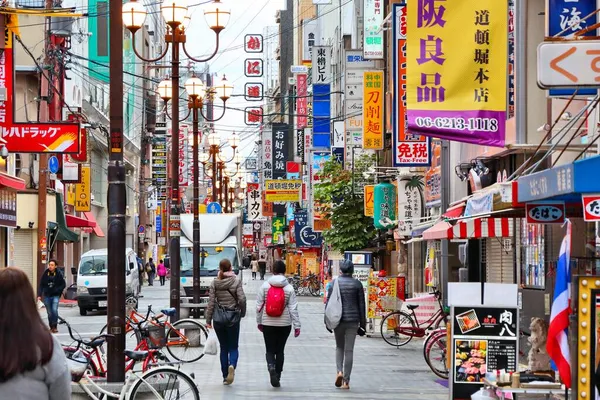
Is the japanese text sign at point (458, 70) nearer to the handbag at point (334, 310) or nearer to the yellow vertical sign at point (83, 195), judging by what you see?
the handbag at point (334, 310)

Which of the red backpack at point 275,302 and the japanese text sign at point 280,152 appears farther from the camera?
the japanese text sign at point 280,152

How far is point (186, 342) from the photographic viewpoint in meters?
21.5

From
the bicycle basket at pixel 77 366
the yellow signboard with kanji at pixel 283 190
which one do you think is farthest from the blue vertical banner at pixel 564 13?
the yellow signboard with kanji at pixel 283 190

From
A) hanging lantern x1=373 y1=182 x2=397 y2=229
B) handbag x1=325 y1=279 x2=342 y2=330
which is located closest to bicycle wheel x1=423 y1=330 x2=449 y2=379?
handbag x1=325 y1=279 x2=342 y2=330

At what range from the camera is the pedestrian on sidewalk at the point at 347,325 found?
706 inches

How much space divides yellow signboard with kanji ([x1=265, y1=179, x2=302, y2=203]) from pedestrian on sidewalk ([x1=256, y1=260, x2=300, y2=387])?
50897 millimetres

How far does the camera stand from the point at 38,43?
4891 cm

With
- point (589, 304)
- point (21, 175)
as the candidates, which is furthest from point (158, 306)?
point (589, 304)

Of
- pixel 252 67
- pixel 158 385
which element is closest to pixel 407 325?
pixel 158 385

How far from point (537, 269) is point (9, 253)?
1024 inches

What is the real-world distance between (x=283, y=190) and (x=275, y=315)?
5177 centimetres

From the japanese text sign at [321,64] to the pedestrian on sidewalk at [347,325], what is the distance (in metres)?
46.3

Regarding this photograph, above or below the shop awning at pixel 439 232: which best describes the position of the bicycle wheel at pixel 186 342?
below

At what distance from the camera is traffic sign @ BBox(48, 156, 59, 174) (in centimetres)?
4670
